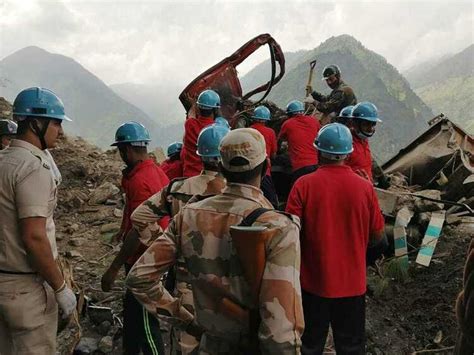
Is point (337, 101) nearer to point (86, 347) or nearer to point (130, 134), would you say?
point (130, 134)

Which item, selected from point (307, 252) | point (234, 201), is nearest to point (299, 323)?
point (234, 201)

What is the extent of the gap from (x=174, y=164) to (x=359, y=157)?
6.75 feet

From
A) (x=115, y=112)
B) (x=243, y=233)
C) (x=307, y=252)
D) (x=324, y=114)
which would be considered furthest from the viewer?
(x=115, y=112)

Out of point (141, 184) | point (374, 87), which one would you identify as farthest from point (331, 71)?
point (374, 87)

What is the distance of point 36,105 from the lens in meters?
2.39

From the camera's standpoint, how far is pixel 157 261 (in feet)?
6.09

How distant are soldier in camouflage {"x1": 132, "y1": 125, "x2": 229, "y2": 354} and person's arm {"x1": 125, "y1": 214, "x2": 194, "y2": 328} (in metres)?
0.45

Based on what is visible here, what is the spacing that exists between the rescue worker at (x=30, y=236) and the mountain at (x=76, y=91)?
76.8m

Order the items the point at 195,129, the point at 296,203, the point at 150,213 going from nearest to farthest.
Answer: the point at 150,213 < the point at 296,203 < the point at 195,129

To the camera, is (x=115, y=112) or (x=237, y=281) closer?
(x=237, y=281)

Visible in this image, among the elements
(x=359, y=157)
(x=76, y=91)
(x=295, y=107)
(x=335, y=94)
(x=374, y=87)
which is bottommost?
(x=359, y=157)

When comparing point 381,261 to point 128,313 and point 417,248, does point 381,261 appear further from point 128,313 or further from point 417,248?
point 128,313

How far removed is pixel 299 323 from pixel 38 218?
142 cm

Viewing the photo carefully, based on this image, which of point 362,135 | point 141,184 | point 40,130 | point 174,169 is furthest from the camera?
point 174,169
